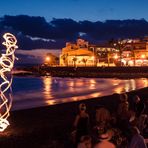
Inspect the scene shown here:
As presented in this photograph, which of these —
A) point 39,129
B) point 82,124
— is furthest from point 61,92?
point 82,124

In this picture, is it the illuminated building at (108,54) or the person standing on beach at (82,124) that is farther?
the illuminated building at (108,54)

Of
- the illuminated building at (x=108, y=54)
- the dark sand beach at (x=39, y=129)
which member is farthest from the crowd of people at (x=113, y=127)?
the illuminated building at (x=108, y=54)

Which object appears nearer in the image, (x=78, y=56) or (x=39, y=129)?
(x=39, y=129)

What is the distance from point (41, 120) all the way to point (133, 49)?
11222 centimetres

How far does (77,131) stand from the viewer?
1009 centimetres

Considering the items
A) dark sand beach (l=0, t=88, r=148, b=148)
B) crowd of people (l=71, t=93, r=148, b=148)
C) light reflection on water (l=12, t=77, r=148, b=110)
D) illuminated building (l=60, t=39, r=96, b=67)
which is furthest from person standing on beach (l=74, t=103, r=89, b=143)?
illuminated building (l=60, t=39, r=96, b=67)

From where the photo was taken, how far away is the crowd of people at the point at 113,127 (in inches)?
274

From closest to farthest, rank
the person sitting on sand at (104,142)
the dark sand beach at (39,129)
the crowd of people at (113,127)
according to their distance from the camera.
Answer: the person sitting on sand at (104,142)
the crowd of people at (113,127)
the dark sand beach at (39,129)

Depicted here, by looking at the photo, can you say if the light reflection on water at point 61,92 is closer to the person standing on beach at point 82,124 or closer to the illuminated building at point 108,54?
the person standing on beach at point 82,124

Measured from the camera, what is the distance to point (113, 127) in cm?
1041

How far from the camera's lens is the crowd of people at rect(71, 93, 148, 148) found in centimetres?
695

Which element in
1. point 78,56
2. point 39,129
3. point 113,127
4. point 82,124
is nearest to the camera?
point 82,124

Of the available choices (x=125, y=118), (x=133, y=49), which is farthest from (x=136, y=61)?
(x=125, y=118)

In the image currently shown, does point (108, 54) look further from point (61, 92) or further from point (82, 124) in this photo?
point (82, 124)
